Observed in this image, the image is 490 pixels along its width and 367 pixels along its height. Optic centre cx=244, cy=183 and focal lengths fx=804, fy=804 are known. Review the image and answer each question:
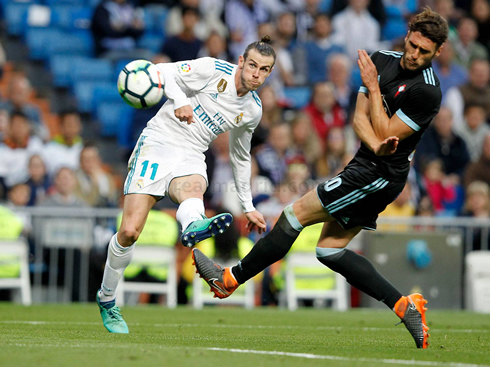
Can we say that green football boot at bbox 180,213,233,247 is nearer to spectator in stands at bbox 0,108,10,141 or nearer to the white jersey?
the white jersey

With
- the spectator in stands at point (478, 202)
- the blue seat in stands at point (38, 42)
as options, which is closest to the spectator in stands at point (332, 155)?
the spectator in stands at point (478, 202)

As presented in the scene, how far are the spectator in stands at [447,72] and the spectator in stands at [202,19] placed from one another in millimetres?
4356

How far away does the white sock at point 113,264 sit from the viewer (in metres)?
6.86

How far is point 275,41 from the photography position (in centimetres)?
1593

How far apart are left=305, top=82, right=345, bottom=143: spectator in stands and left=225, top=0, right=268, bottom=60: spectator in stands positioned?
6.69 feet

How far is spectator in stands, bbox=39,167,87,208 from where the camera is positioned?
39.7ft

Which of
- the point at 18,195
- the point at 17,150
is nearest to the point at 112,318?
the point at 18,195

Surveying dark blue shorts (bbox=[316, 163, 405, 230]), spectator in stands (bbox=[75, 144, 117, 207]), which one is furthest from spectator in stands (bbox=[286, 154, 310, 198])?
dark blue shorts (bbox=[316, 163, 405, 230])

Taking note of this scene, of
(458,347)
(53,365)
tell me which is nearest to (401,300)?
(458,347)

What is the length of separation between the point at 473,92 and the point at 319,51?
10.5 ft

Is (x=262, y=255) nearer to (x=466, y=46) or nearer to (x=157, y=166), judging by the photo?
(x=157, y=166)

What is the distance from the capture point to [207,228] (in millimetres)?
5930

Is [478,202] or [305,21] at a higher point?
[305,21]

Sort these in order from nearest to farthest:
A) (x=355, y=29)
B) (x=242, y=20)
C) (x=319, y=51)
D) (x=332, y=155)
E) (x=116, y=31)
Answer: (x=332, y=155), (x=116, y=31), (x=242, y=20), (x=319, y=51), (x=355, y=29)
